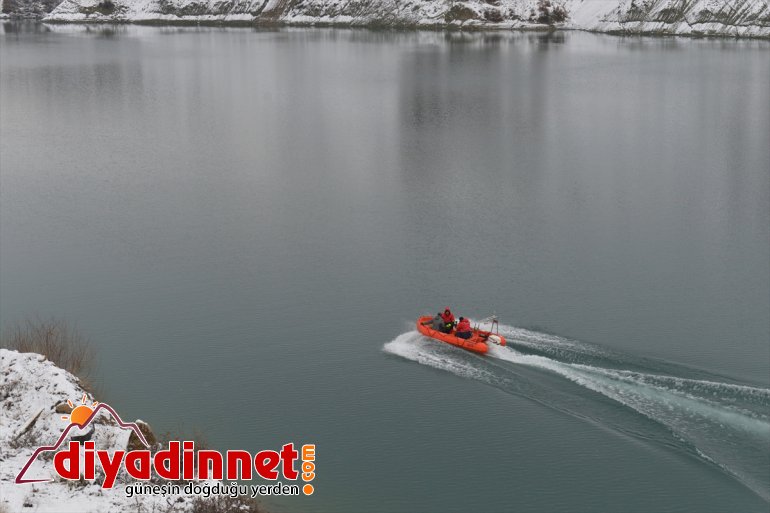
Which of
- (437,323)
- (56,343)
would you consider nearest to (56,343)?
(56,343)

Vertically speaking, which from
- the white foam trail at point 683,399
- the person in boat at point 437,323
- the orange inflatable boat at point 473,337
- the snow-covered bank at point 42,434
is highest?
the snow-covered bank at point 42,434

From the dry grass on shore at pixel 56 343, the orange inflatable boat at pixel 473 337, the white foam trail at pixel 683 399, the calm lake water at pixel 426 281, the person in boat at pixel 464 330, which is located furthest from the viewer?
the person in boat at pixel 464 330

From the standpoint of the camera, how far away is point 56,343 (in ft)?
132

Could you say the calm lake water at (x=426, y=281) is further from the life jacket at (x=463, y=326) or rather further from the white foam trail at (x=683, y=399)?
the life jacket at (x=463, y=326)

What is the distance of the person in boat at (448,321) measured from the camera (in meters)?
41.6

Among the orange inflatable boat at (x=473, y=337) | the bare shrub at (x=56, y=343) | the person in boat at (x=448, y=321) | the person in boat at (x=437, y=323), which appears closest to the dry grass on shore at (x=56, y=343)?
the bare shrub at (x=56, y=343)

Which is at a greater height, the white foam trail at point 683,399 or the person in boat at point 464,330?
the person in boat at point 464,330

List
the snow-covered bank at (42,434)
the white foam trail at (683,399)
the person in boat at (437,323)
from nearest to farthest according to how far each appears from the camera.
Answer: the snow-covered bank at (42,434) → the white foam trail at (683,399) → the person in boat at (437,323)

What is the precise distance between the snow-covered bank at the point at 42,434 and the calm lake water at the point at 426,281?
5808mm

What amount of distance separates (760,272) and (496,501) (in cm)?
2713

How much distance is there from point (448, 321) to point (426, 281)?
7551 mm

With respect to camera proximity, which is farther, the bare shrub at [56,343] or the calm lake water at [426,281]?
the bare shrub at [56,343]

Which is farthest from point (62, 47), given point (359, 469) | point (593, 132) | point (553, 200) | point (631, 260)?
point (359, 469)

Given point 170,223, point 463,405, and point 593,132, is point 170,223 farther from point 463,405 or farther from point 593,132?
point 593,132
